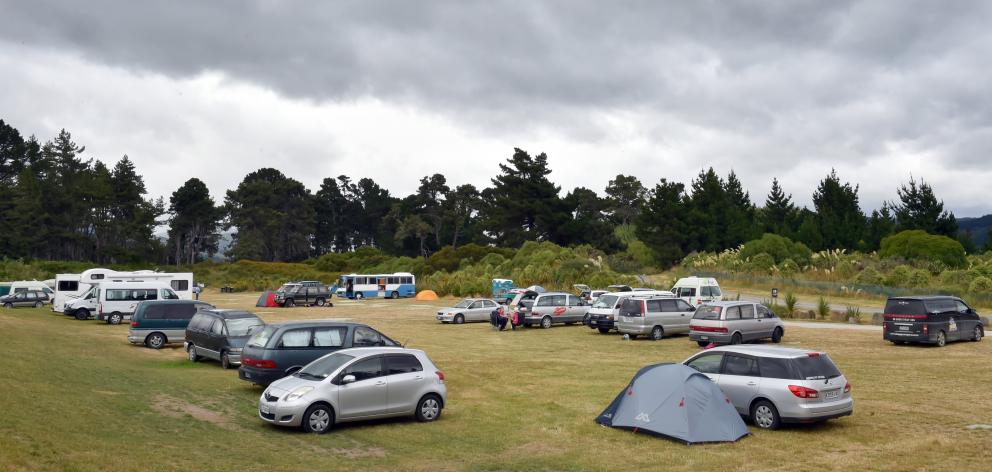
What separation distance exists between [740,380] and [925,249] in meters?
54.2

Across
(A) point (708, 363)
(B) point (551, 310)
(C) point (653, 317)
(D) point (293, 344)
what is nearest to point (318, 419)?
(D) point (293, 344)

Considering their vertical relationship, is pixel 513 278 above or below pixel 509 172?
below

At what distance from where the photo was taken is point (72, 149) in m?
116

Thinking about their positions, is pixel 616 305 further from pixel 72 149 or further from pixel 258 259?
pixel 72 149

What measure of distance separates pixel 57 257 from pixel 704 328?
108438 millimetres

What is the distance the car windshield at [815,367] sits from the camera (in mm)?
13523

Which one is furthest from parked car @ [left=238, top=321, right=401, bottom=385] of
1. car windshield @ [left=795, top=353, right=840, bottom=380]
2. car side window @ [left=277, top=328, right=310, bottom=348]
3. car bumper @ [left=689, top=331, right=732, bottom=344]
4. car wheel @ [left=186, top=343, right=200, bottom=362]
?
car bumper @ [left=689, top=331, right=732, bottom=344]

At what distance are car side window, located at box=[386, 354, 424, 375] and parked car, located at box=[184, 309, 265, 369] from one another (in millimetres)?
7898

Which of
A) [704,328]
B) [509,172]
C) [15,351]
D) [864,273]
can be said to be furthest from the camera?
[509,172]

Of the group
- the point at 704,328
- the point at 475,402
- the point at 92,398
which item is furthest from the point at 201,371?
the point at 704,328

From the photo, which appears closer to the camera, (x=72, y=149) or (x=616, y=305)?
(x=616, y=305)

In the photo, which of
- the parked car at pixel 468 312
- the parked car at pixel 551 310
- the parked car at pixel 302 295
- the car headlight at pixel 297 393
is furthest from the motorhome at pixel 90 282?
the car headlight at pixel 297 393

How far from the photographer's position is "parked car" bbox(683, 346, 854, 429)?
13.4 m

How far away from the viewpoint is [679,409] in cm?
1303
